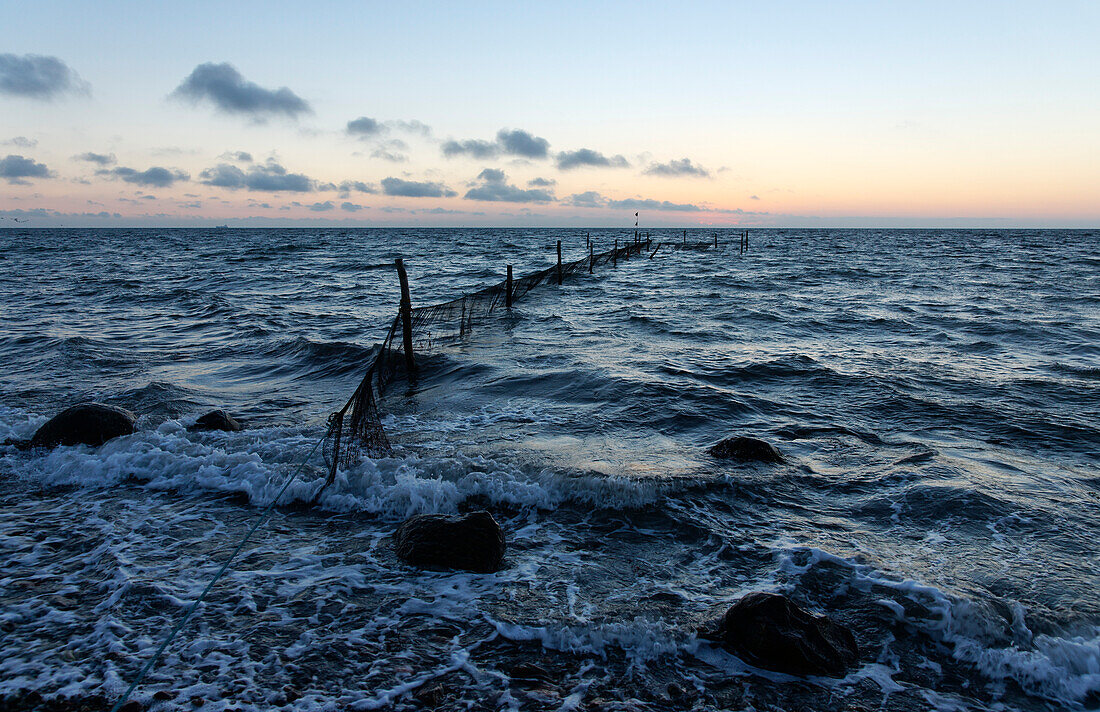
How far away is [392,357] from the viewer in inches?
575

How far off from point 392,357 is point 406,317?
1.44m

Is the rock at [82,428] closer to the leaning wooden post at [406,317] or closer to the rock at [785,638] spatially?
the leaning wooden post at [406,317]

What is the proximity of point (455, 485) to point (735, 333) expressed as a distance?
46.8 feet

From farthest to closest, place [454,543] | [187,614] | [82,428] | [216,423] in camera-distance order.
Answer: [216,423], [82,428], [454,543], [187,614]

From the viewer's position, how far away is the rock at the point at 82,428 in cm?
899

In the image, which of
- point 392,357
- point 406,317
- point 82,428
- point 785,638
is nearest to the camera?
point 785,638

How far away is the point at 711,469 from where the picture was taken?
28.0ft

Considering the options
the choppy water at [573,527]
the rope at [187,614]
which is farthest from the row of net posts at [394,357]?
the rope at [187,614]

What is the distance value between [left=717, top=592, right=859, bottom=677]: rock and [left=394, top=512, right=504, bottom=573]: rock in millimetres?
2339

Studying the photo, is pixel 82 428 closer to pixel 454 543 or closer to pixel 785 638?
pixel 454 543

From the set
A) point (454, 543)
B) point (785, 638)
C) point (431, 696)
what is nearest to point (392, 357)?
point (454, 543)

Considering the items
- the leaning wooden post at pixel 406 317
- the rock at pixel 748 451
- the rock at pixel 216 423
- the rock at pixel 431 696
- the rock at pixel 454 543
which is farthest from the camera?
the leaning wooden post at pixel 406 317

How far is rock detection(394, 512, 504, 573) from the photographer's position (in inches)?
237

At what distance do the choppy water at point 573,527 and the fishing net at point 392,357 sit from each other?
0.43 m
